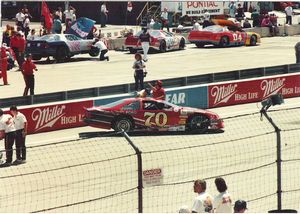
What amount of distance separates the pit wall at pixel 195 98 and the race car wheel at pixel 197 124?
2.71 metres

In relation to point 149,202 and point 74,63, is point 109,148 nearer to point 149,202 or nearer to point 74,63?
point 149,202

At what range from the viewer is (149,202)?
14.1 m

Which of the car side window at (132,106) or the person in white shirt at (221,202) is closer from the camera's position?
the person in white shirt at (221,202)

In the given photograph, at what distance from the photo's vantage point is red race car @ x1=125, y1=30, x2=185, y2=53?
38.3 meters

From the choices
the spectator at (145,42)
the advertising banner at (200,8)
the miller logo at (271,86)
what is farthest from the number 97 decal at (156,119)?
the advertising banner at (200,8)

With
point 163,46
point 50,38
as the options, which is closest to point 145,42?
point 50,38

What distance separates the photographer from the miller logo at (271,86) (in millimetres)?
27625

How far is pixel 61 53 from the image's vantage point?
35438 mm

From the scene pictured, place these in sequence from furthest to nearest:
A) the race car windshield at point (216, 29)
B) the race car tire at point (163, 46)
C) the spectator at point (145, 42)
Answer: the race car windshield at point (216, 29), the race car tire at point (163, 46), the spectator at point (145, 42)

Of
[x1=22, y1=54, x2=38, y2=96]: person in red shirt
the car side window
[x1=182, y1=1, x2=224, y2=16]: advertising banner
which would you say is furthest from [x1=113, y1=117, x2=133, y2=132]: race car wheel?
[x1=182, y1=1, x2=224, y2=16]: advertising banner

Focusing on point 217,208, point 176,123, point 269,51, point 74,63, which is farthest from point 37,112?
point 269,51

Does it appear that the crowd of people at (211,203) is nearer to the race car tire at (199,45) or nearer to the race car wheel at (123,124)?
the race car wheel at (123,124)

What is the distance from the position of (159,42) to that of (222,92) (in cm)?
1300

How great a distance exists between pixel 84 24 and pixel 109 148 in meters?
18.7
